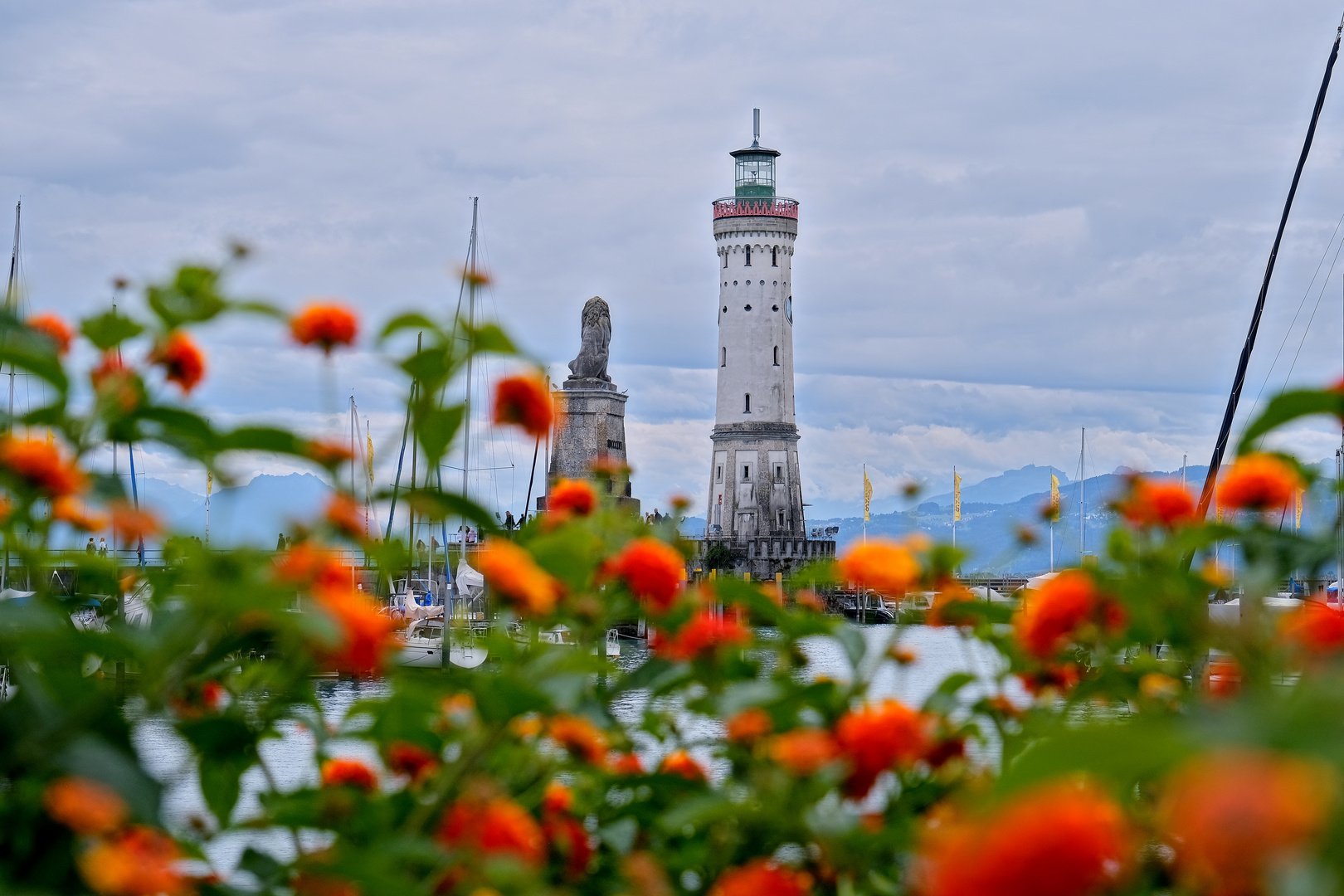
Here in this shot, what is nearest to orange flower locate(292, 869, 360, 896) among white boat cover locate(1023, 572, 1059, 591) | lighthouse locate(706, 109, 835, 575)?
white boat cover locate(1023, 572, 1059, 591)

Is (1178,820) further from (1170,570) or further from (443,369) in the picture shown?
(443,369)

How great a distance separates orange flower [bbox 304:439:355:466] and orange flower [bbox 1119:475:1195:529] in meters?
1.08

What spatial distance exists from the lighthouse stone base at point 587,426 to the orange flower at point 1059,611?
46.9 m

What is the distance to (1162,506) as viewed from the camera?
6.71ft

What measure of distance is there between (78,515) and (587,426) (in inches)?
1921

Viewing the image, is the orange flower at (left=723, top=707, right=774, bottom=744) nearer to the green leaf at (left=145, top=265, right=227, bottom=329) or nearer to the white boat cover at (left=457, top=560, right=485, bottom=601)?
the green leaf at (left=145, top=265, right=227, bottom=329)

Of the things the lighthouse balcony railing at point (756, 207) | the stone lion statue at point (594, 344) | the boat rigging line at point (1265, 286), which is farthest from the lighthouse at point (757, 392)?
the boat rigging line at point (1265, 286)

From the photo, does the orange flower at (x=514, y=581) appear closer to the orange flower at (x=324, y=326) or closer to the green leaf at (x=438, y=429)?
the green leaf at (x=438, y=429)

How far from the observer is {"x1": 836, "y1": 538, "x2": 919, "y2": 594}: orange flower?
2002 millimetres

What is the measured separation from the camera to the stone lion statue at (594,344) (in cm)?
5278

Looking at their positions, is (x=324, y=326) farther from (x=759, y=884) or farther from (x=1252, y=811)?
(x=1252, y=811)

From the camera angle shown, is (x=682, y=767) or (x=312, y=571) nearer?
(x=312, y=571)

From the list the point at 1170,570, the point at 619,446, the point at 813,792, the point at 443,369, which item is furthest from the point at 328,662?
the point at 619,446

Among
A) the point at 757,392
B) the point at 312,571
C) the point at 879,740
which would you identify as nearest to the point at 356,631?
the point at 312,571
